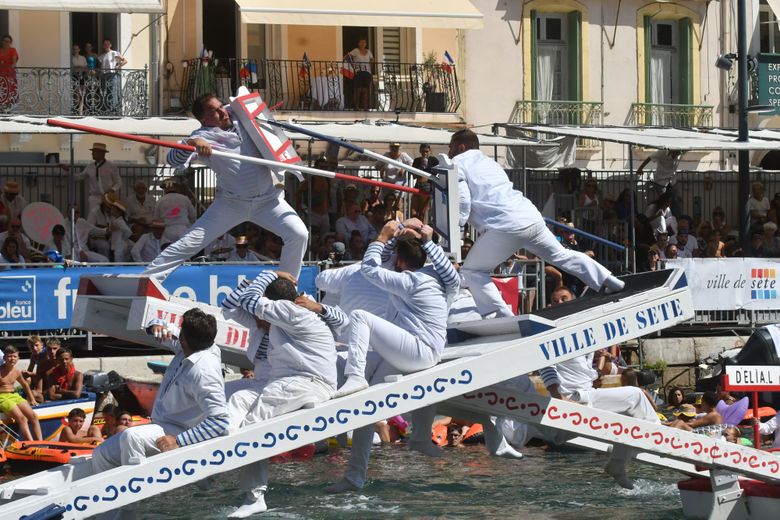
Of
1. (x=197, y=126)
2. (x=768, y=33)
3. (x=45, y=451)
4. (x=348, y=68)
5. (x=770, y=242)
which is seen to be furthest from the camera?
(x=768, y=33)

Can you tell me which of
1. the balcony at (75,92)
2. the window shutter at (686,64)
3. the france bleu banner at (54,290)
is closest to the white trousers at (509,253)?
the france bleu banner at (54,290)

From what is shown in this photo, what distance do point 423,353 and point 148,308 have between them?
2.28 m

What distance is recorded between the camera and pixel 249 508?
11.9 meters

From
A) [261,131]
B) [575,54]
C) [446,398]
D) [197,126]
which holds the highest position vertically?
[575,54]

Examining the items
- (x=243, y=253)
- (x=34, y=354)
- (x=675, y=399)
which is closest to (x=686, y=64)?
(x=675, y=399)

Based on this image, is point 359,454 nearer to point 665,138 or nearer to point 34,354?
point 34,354

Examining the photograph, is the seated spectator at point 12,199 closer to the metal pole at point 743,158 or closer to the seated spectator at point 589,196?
the seated spectator at point 589,196

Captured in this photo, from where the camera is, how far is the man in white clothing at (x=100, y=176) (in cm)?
2266

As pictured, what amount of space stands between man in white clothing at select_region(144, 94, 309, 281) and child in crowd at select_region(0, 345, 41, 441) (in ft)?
18.0

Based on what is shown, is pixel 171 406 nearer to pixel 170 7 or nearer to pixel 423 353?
pixel 423 353

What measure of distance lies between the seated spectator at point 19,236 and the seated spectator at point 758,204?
12818 mm

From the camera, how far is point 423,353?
469 inches

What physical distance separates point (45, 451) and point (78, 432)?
1.30m

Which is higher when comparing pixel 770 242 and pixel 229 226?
pixel 229 226
